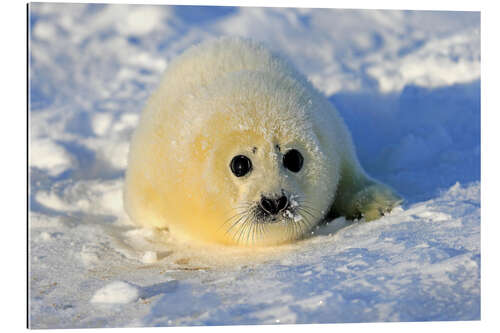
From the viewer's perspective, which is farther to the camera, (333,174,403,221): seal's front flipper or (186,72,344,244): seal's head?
(333,174,403,221): seal's front flipper

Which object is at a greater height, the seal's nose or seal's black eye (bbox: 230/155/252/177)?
seal's black eye (bbox: 230/155/252/177)

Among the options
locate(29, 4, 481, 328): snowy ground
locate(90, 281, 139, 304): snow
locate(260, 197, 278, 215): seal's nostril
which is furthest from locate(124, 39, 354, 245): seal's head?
locate(90, 281, 139, 304): snow

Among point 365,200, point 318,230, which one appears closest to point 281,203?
point 318,230

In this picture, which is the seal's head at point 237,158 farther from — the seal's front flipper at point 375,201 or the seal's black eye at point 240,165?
the seal's front flipper at point 375,201

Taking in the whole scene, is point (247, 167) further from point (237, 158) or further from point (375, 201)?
point (375, 201)

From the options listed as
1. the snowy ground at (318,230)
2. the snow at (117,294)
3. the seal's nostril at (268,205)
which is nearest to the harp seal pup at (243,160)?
the seal's nostril at (268,205)

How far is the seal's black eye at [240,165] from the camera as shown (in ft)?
9.64

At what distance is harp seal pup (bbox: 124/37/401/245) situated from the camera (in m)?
2.95

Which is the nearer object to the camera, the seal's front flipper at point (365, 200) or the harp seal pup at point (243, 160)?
the harp seal pup at point (243, 160)

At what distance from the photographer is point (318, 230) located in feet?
10.8

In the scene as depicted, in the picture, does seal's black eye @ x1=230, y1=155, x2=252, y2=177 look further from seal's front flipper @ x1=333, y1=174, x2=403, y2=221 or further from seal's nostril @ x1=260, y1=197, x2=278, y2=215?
seal's front flipper @ x1=333, y1=174, x2=403, y2=221

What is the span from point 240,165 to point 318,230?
67 centimetres

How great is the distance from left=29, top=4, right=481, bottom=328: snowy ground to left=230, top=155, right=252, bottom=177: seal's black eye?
432 mm
